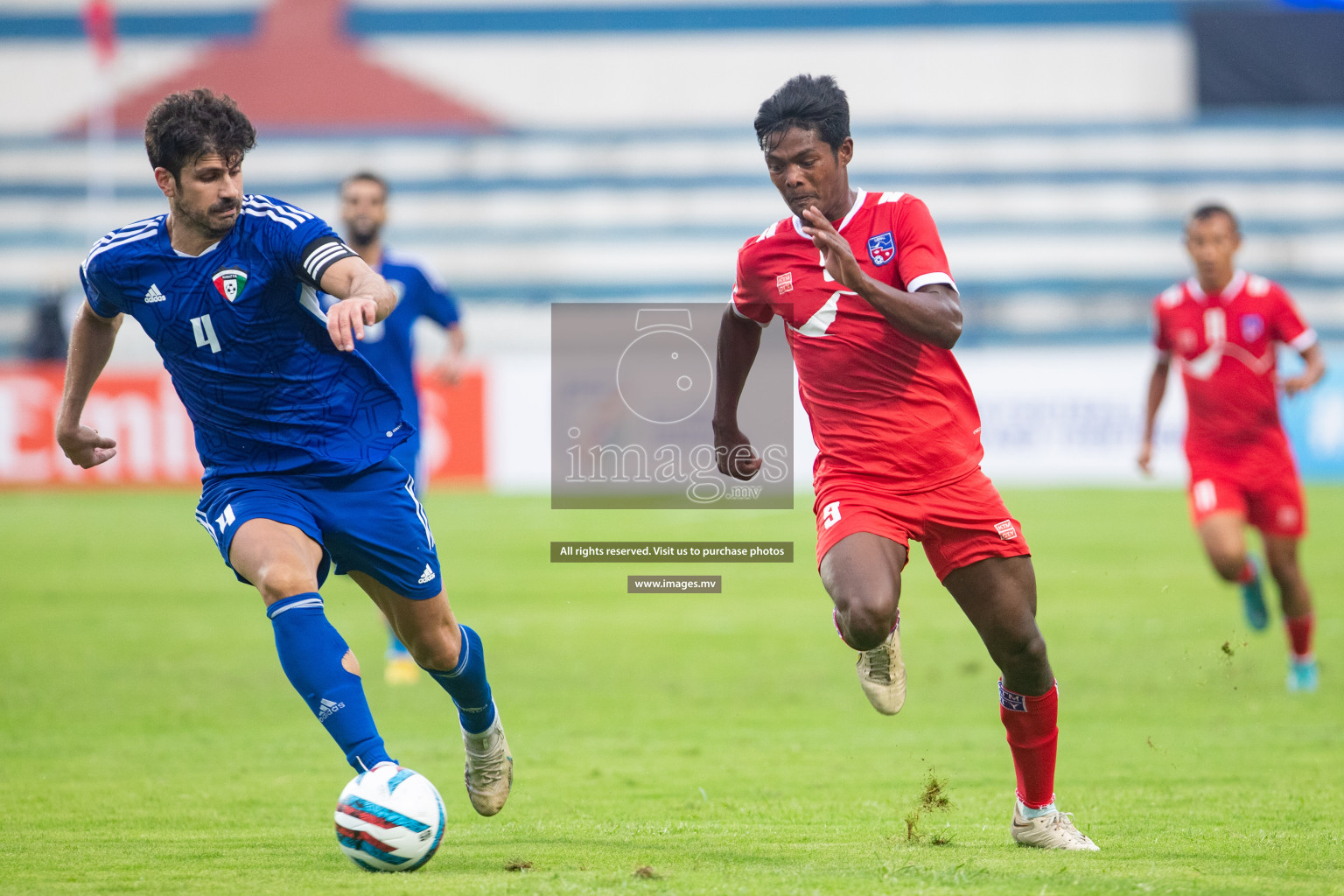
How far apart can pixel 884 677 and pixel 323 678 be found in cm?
189

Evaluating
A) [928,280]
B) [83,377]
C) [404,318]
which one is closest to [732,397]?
[928,280]

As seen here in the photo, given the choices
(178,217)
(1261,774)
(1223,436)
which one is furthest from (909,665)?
(178,217)

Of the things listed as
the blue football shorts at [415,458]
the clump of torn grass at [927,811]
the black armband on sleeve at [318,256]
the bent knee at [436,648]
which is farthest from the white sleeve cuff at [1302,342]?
the black armband on sleeve at [318,256]

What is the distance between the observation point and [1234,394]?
9125 millimetres

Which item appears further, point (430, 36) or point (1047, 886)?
point (430, 36)

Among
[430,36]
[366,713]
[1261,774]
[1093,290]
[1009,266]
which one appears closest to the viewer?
[366,713]

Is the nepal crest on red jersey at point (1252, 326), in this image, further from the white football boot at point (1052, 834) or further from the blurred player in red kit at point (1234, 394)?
the white football boot at point (1052, 834)

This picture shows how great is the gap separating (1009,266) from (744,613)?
2835cm

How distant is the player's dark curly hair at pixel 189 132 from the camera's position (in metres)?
4.48

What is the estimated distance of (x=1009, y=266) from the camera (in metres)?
38.8

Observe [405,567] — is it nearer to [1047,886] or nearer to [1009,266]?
[1047,886]

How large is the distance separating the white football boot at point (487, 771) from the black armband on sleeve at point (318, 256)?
Result: 1.65 m

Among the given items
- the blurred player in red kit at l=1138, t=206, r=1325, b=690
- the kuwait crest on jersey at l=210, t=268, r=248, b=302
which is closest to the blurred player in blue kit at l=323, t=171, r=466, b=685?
the kuwait crest on jersey at l=210, t=268, r=248, b=302

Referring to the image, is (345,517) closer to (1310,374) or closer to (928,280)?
(928,280)
